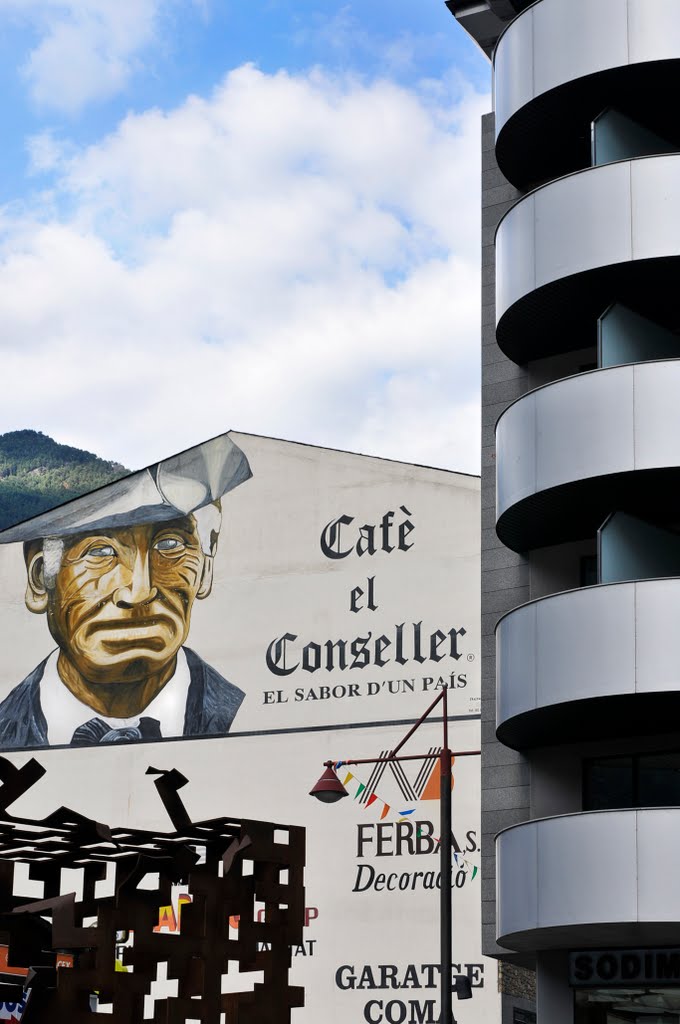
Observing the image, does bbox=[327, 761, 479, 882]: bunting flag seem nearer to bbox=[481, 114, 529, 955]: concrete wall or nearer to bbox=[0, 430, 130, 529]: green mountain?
bbox=[481, 114, 529, 955]: concrete wall

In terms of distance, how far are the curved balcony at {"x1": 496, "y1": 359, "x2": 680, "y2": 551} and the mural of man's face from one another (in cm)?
2358

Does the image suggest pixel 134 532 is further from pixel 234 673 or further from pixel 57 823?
pixel 57 823

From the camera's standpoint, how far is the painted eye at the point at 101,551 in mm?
54969

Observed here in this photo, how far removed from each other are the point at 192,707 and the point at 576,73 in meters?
26.5

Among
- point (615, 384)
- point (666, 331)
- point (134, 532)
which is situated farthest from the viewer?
point (134, 532)

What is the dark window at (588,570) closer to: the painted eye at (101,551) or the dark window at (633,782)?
the dark window at (633,782)

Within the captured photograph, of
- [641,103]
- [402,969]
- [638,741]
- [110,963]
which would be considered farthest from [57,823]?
[402,969]

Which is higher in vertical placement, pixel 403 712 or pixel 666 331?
pixel 666 331

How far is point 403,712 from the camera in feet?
156

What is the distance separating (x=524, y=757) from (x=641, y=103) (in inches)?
472

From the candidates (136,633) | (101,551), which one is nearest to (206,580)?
(136,633)

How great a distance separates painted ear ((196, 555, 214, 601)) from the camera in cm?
5253

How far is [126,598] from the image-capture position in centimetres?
5425

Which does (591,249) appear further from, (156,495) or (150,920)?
(156,495)
